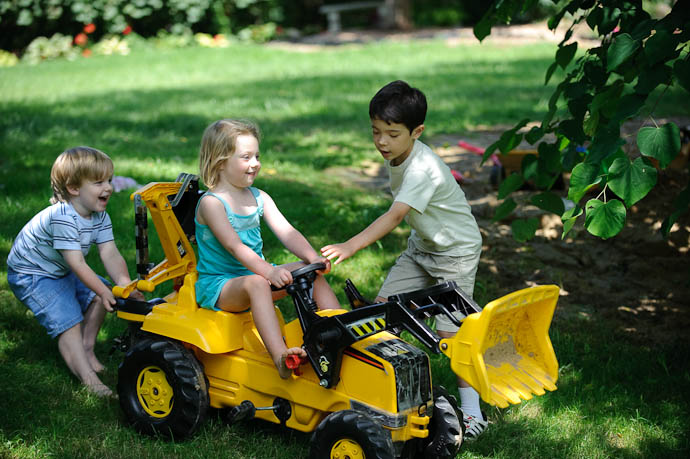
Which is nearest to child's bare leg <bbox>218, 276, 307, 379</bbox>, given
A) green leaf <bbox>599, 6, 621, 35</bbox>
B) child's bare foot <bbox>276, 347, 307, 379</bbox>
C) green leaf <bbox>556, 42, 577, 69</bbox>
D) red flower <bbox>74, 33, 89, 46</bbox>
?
child's bare foot <bbox>276, 347, 307, 379</bbox>

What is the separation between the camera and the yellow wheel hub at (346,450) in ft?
8.87

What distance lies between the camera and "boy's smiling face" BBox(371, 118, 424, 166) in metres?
3.28

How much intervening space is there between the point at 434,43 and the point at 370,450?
1552cm

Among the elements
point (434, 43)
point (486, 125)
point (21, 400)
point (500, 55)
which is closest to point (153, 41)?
point (434, 43)

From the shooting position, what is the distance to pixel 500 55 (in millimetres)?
14758

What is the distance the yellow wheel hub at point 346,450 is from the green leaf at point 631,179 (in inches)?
51.9

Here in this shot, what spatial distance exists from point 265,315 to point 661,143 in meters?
1.63

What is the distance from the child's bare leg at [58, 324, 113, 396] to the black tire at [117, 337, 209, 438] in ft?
1.36

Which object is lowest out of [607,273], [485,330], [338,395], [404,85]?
[607,273]

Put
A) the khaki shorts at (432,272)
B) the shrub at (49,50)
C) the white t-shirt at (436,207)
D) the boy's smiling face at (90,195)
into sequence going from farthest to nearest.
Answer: the shrub at (49,50)
the boy's smiling face at (90,195)
the khaki shorts at (432,272)
the white t-shirt at (436,207)

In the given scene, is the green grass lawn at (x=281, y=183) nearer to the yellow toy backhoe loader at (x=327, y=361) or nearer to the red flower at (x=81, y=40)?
the yellow toy backhoe loader at (x=327, y=361)

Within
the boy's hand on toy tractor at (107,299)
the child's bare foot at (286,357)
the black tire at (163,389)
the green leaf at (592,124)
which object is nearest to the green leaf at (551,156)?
the green leaf at (592,124)

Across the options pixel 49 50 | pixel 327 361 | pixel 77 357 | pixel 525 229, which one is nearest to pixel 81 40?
pixel 49 50

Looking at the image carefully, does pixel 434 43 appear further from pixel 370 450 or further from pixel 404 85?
pixel 370 450
